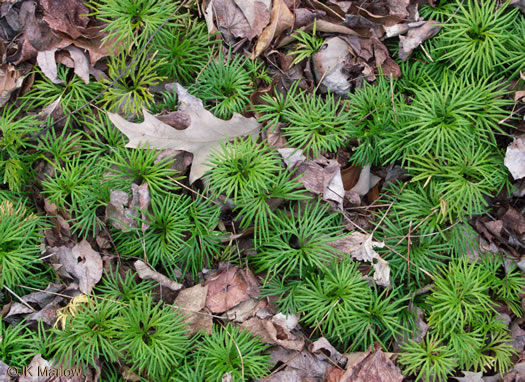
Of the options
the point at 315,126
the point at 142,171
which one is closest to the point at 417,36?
the point at 315,126

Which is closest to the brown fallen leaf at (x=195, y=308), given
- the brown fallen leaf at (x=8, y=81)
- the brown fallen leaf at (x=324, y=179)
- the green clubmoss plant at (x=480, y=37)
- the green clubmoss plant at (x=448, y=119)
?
the brown fallen leaf at (x=324, y=179)

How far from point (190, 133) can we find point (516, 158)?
6.01ft

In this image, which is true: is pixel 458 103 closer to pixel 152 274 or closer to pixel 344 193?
pixel 344 193

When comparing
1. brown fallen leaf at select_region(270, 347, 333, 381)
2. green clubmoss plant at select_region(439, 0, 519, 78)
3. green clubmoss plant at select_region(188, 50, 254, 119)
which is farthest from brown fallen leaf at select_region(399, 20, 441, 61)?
brown fallen leaf at select_region(270, 347, 333, 381)

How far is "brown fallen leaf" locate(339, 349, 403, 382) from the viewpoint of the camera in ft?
8.13

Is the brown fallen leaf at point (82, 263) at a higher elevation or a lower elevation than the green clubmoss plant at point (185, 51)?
lower

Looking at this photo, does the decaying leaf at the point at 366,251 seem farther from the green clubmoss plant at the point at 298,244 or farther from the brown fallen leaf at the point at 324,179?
the brown fallen leaf at the point at 324,179

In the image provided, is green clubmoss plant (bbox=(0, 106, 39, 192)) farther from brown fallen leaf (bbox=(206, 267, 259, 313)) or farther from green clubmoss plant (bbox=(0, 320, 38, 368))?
brown fallen leaf (bbox=(206, 267, 259, 313))

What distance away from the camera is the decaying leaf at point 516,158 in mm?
2684

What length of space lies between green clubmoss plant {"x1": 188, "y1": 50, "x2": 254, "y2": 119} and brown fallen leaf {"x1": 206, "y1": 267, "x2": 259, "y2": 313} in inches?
36.5

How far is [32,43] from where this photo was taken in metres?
2.89

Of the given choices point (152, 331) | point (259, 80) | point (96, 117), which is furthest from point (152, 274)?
point (259, 80)

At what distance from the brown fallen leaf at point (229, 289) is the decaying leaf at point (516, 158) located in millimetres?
1573

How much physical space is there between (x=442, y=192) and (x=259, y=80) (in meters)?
1.28
